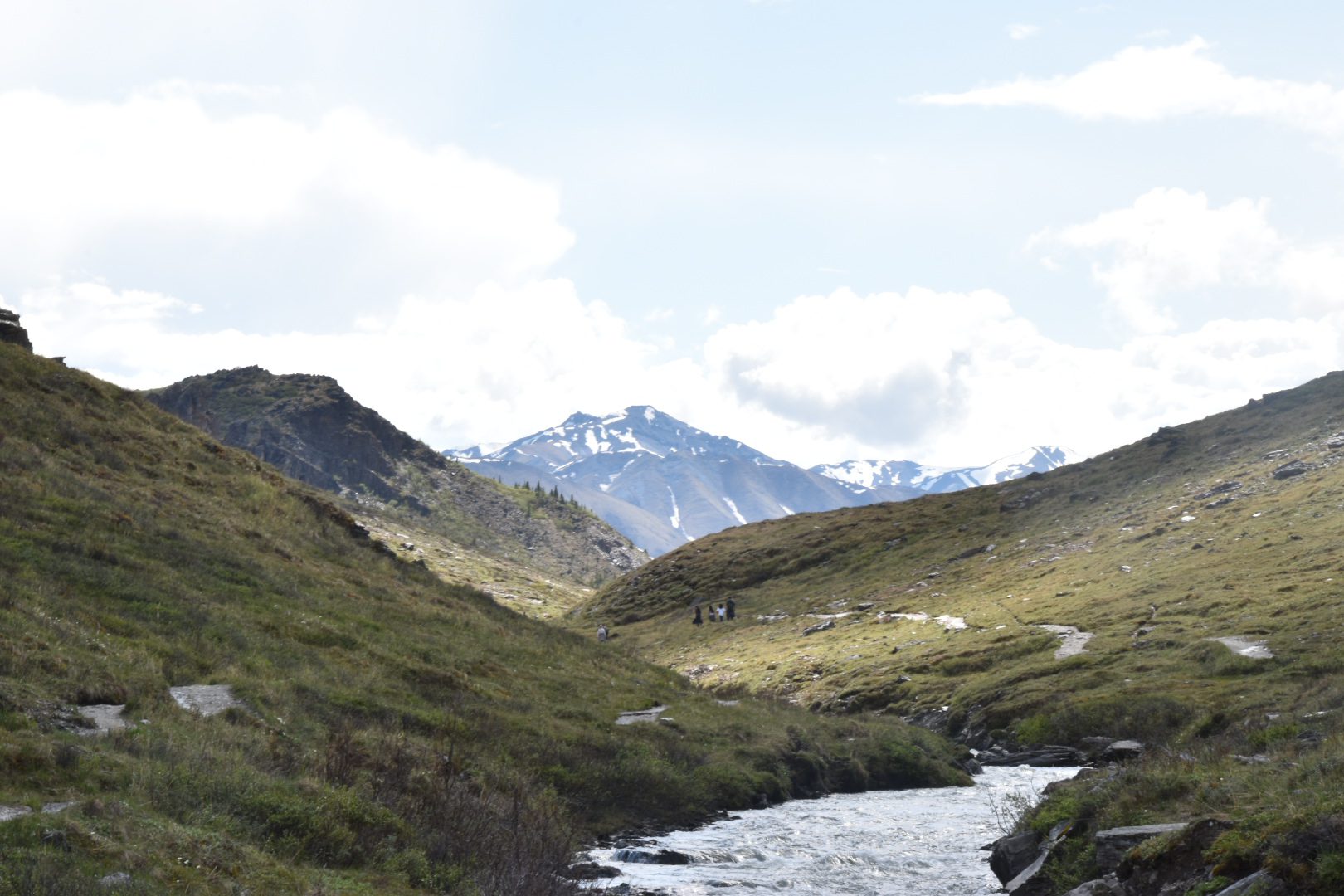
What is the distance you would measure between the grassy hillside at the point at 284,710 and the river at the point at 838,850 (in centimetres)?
211

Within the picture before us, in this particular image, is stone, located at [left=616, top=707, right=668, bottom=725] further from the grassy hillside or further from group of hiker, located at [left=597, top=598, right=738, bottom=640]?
group of hiker, located at [left=597, top=598, right=738, bottom=640]

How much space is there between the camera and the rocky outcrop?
5706 cm

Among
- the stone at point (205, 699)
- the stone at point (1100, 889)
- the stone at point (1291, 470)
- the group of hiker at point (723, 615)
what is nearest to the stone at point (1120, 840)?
the stone at point (1100, 889)

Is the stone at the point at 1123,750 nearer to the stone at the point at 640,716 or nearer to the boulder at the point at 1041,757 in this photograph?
the boulder at the point at 1041,757

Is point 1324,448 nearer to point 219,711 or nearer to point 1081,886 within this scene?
point 1081,886

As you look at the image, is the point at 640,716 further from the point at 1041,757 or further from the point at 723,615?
the point at 723,615

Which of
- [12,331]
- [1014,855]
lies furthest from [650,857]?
[12,331]

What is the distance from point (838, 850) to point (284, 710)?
15562 millimetres

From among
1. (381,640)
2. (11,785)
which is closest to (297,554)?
(381,640)

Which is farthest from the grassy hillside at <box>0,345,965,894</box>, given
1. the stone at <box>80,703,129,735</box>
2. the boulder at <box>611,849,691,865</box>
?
the boulder at <box>611,849,691,865</box>

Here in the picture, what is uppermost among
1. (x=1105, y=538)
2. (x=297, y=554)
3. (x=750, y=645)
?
(x=297, y=554)

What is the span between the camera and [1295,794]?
52.6ft

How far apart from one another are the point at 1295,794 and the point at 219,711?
860 inches

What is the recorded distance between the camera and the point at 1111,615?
255ft
